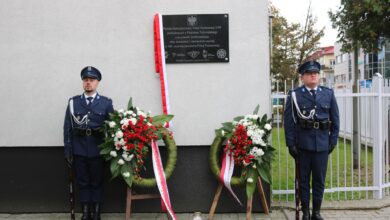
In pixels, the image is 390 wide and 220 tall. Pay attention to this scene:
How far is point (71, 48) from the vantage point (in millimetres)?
5781

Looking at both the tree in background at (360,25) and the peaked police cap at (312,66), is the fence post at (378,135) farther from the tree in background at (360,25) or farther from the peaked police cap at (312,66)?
the peaked police cap at (312,66)

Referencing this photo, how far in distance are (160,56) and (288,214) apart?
2.76m

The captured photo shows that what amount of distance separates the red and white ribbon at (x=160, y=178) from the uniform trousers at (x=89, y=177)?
70 cm

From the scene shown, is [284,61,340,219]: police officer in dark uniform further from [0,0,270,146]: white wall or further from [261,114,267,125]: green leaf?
[0,0,270,146]: white wall

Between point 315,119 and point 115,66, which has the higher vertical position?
point 115,66

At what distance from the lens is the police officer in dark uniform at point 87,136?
524 centimetres

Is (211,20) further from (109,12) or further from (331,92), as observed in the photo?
(331,92)

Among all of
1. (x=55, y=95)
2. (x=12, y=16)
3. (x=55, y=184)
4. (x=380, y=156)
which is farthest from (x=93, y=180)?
(x=380, y=156)

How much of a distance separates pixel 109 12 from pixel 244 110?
7.50ft

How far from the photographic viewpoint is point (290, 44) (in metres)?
24.6

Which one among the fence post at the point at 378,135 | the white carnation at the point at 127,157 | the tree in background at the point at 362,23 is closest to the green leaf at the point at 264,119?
the white carnation at the point at 127,157

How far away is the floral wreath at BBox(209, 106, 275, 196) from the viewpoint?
5082mm

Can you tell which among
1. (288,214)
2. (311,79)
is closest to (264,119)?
(311,79)

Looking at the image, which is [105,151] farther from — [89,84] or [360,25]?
[360,25]
